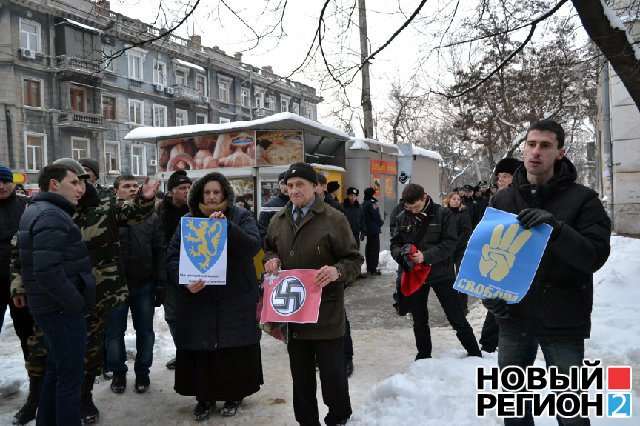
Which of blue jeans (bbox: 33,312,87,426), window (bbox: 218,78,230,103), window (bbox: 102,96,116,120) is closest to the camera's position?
blue jeans (bbox: 33,312,87,426)

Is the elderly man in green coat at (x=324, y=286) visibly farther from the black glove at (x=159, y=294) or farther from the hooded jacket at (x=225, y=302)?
the black glove at (x=159, y=294)

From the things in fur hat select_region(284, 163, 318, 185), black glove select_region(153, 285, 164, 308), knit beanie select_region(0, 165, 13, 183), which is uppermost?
knit beanie select_region(0, 165, 13, 183)

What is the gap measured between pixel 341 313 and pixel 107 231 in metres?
2.05

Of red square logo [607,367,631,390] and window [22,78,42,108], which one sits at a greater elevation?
window [22,78,42,108]

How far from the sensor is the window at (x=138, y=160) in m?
35.2

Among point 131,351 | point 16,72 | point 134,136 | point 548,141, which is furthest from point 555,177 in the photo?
point 16,72

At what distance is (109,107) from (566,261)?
36.2m

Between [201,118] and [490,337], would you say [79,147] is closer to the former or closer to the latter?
[201,118]

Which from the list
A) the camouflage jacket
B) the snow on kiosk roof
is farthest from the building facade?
the camouflage jacket

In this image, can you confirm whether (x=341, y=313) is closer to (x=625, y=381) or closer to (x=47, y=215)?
(x=47, y=215)

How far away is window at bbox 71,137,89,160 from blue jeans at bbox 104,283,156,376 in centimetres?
3016

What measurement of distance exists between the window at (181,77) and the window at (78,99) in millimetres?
8374

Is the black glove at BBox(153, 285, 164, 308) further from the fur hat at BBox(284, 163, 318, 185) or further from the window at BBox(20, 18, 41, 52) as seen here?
the window at BBox(20, 18, 41, 52)

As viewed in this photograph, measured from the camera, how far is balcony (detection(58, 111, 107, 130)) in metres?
30.7
